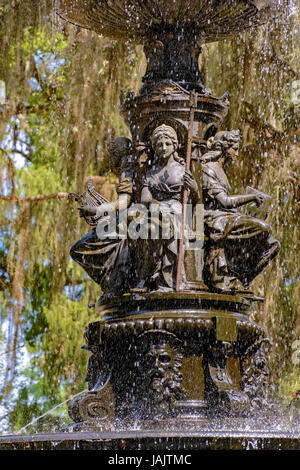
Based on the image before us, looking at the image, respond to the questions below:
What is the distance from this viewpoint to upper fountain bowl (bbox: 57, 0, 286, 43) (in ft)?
26.8

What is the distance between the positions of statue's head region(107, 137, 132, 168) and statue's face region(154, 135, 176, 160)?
1.34 feet

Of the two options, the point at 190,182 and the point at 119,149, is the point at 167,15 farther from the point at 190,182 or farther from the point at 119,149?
the point at 190,182

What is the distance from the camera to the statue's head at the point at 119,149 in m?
8.30

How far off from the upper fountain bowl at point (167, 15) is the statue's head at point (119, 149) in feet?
3.17

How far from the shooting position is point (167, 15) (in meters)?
8.26

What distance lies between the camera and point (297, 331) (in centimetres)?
1321

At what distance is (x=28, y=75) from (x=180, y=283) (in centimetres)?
902

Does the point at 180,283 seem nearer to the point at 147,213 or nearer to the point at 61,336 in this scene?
the point at 147,213

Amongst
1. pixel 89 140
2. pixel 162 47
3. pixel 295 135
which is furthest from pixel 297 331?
pixel 162 47

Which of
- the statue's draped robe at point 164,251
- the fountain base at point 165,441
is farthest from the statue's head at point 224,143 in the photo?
the fountain base at point 165,441

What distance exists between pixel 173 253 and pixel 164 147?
89cm

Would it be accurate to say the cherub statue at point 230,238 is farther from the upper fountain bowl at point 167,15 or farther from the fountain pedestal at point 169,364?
the upper fountain bowl at point 167,15

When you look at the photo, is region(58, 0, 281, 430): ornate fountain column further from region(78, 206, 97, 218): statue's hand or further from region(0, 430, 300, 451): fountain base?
region(0, 430, 300, 451): fountain base

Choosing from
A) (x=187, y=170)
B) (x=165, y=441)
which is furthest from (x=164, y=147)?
(x=165, y=441)
